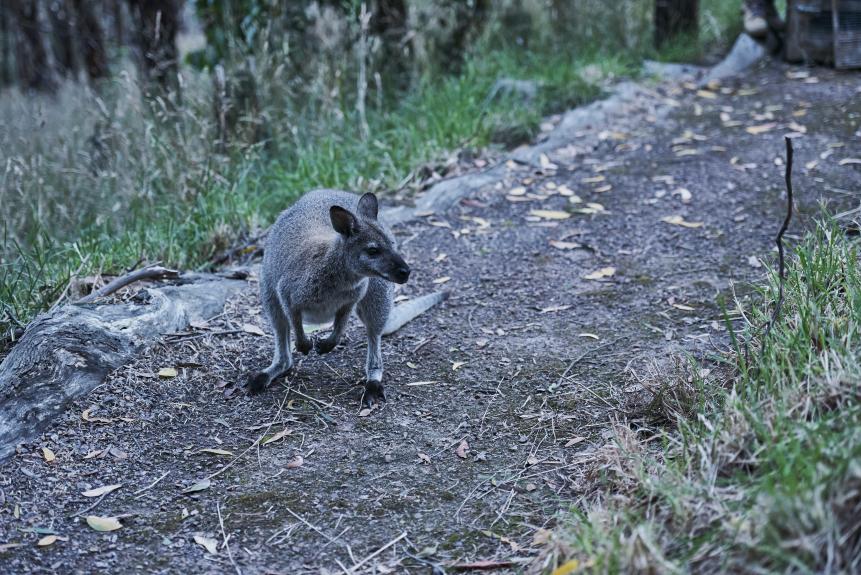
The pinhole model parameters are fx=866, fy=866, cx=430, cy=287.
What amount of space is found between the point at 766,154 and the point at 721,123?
893mm

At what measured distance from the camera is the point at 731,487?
232 cm

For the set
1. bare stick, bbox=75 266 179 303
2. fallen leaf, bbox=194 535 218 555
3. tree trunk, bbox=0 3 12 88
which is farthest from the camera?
tree trunk, bbox=0 3 12 88

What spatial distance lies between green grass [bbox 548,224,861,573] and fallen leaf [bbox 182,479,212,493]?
131cm

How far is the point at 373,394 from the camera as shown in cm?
369

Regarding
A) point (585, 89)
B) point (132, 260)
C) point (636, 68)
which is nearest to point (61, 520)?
point (132, 260)

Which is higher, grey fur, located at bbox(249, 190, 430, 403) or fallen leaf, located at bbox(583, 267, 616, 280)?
grey fur, located at bbox(249, 190, 430, 403)

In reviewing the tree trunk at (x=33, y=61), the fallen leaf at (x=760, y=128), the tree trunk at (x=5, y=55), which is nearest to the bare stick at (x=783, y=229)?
the fallen leaf at (x=760, y=128)

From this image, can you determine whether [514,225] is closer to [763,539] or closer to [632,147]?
[632,147]

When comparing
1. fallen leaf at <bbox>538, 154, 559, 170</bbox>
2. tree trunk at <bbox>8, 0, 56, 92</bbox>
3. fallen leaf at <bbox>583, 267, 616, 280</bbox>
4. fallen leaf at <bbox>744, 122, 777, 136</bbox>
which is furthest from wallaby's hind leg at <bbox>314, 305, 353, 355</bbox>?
tree trunk at <bbox>8, 0, 56, 92</bbox>

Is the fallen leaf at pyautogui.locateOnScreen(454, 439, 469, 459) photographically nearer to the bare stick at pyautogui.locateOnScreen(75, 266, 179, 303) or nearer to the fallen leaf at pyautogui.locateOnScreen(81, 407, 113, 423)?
the fallen leaf at pyautogui.locateOnScreen(81, 407, 113, 423)

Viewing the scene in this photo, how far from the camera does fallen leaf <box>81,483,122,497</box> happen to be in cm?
304

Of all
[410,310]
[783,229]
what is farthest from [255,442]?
[783,229]

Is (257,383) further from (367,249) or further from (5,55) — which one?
(5,55)

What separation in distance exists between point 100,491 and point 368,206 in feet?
5.05
